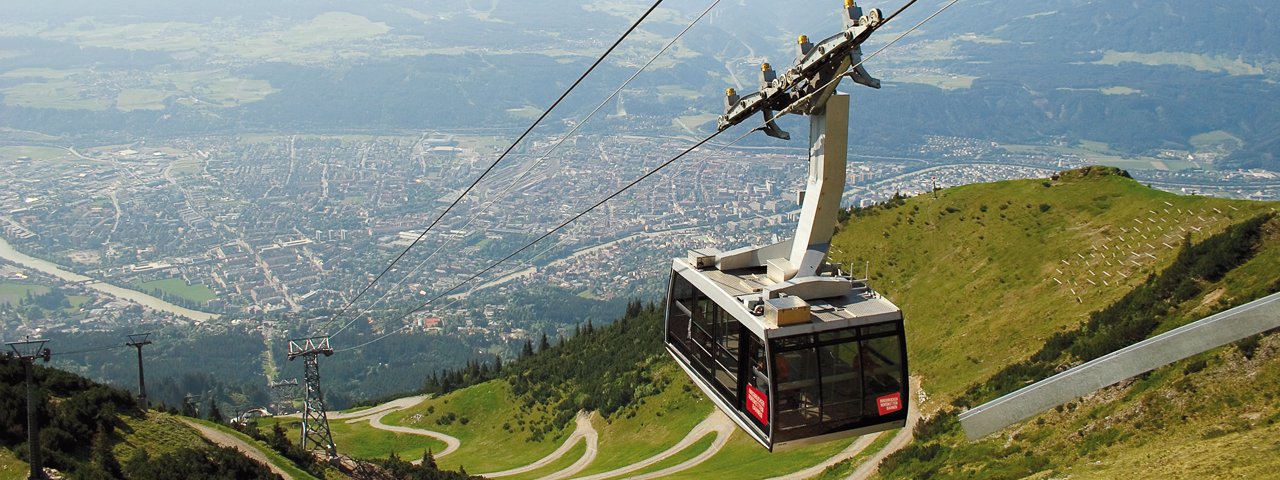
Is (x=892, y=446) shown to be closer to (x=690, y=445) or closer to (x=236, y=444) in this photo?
(x=690, y=445)

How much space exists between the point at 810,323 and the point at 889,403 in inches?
85.7

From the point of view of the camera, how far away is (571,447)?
54.5 meters

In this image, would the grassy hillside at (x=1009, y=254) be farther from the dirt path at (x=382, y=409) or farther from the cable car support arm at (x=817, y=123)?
the dirt path at (x=382, y=409)

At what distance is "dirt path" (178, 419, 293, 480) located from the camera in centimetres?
3181

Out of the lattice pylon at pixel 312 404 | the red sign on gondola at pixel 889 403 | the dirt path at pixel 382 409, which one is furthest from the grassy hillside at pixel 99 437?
the dirt path at pixel 382 409

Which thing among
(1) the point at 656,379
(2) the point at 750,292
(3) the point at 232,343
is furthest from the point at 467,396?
(3) the point at 232,343

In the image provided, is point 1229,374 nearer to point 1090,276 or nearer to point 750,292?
point 750,292

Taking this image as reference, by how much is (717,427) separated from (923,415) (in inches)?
502

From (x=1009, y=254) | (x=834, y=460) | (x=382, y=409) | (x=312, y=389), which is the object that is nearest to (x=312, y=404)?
(x=312, y=389)

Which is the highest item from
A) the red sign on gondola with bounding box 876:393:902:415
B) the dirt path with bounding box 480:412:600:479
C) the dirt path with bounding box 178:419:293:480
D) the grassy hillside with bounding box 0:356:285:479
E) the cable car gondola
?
the cable car gondola

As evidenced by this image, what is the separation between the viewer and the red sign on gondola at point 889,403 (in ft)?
55.5

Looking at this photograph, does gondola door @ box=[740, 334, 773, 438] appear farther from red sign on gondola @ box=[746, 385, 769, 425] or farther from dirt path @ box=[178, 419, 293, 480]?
dirt path @ box=[178, 419, 293, 480]

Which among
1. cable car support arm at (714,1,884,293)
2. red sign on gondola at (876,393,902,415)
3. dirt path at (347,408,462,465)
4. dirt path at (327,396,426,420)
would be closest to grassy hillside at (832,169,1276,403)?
cable car support arm at (714,1,884,293)

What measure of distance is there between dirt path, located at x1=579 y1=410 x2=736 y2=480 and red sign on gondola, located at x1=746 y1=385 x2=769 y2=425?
24.4 metres
